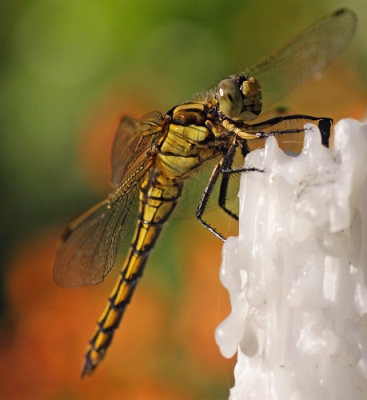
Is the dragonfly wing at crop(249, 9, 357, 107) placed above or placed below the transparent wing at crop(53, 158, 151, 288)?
above

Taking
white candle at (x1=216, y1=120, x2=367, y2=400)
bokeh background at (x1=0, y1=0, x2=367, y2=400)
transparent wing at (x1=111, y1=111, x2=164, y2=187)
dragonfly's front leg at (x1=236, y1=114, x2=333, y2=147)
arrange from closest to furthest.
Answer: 1. white candle at (x1=216, y1=120, x2=367, y2=400)
2. dragonfly's front leg at (x1=236, y1=114, x2=333, y2=147)
3. transparent wing at (x1=111, y1=111, x2=164, y2=187)
4. bokeh background at (x1=0, y1=0, x2=367, y2=400)

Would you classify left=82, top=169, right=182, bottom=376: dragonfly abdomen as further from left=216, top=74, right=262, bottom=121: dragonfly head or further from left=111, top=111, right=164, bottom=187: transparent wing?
left=216, top=74, right=262, bottom=121: dragonfly head

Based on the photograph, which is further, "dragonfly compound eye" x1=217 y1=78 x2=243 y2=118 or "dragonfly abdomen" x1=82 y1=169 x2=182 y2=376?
"dragonfly abdomen" x1=82 y1=169 x2=182 y2=376

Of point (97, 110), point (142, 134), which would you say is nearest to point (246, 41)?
point (97, 110)

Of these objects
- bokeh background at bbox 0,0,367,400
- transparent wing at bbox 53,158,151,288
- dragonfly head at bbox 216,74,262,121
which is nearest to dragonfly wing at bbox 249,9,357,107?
dragonfly head at bbox 216,74,262,121

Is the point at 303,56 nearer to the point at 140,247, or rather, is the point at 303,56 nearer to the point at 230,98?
the point at 230,98

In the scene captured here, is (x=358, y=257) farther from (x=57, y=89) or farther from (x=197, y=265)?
(x=57, y=89)

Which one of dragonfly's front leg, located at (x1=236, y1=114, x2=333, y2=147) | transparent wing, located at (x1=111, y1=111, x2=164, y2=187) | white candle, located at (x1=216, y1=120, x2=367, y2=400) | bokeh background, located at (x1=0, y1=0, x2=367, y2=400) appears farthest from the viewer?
bokeh background, located at (x1=0, y1=0, x2=367, y2=400)
